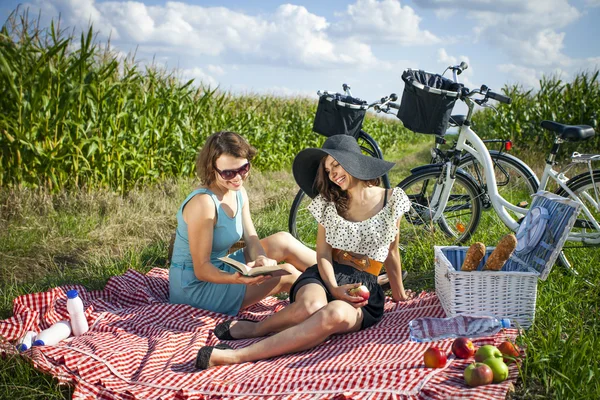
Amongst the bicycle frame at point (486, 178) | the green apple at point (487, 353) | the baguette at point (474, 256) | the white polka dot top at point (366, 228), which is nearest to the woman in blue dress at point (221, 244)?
the white polka dot top at point (366, 228)

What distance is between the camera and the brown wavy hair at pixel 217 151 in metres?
3.38

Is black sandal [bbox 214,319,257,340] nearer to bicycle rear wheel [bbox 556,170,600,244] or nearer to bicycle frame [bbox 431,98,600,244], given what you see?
bicycle frame [bbox 431,98,600,244]

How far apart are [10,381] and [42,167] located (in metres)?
4.18

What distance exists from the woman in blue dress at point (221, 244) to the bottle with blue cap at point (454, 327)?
2.86ft

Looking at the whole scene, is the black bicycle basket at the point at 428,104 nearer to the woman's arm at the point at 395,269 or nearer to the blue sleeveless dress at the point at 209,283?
the woman's arm at the point at 395,269

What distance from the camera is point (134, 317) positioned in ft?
11.6

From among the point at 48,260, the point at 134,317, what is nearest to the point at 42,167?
the point at 48,260

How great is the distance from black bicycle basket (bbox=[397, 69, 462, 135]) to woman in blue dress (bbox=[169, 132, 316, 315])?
1604mm

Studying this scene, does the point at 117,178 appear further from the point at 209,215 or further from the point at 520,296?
the point at 520,296

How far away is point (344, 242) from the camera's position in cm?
330

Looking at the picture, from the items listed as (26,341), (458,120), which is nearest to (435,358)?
(26,341)

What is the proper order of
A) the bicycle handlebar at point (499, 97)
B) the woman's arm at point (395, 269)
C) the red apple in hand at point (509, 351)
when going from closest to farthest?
the red apple in hand at point (509, 351)
the woman's arm at point (395, 269)
the bicycle handlebar at point (499, 97)

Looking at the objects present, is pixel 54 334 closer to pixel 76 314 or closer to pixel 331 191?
pixel 76 314

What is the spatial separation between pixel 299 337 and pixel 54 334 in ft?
5.01
